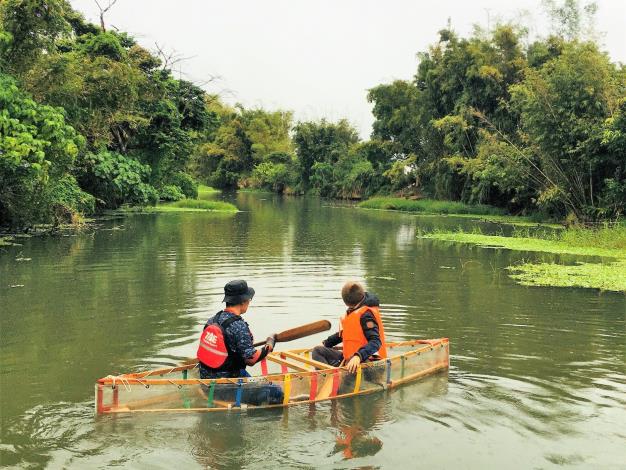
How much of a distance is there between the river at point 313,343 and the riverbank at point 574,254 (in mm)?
729

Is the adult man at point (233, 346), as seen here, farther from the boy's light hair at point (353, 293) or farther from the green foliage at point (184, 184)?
the green foliage at point (184, 184)

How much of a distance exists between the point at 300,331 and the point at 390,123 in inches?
1899

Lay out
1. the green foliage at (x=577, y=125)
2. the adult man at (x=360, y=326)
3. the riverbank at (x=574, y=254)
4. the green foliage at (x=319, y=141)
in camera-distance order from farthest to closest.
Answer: the green foliage at (x=319, y=141) → the green foliage at (x=577, y=125) → the riverbank at (x=574, y=254) → the adult man at (x=360, y=326)

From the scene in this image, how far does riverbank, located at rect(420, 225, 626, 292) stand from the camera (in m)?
14.3

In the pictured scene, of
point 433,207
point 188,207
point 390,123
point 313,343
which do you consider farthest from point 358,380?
point 390,123

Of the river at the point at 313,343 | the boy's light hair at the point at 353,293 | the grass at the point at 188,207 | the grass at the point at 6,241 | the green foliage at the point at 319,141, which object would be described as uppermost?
the green foliage at the point at 319,141

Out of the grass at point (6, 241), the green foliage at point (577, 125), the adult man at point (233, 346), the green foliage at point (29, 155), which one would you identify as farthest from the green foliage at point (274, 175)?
Result: the adult man at point (233, 346)

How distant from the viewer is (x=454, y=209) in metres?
41.7

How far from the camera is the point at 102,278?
14.2 m

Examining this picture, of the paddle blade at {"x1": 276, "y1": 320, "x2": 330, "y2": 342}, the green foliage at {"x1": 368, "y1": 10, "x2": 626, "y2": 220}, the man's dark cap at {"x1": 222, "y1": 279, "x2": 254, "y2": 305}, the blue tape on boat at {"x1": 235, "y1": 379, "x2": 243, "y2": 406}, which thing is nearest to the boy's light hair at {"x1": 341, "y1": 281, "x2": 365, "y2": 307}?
the paddle blade at {"x1": 276, "y1": 320, "x2": 330, "y2": 342}

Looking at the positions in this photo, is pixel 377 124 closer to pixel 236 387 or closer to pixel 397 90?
pixel 397 90

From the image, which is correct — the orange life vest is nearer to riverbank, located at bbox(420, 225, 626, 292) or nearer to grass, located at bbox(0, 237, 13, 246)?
riverbank, located at bbox(420, 225, 626, 292)

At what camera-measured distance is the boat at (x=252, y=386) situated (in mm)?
6188

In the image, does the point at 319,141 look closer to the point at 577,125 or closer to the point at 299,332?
the point at 577,125
